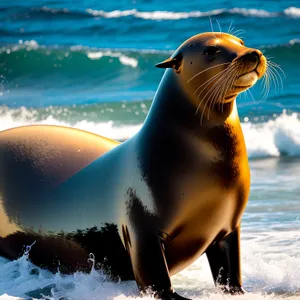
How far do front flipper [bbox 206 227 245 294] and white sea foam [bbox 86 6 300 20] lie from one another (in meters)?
24.9

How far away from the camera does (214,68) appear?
5.61m

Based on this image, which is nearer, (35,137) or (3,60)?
(35,137)

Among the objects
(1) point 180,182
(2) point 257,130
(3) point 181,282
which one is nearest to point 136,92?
(2) point 257,130

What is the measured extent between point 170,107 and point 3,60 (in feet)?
75.3

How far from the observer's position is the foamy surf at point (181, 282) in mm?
6195

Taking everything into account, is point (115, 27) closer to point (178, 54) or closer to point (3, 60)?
point (3, 60)

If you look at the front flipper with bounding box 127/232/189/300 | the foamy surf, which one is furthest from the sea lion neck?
the foamy surf

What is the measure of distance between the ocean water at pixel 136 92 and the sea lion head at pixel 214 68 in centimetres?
129

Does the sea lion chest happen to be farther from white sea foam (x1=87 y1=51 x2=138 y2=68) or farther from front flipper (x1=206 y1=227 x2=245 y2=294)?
white sea foam (x1=87 y1=51 x2=138 y2=68)

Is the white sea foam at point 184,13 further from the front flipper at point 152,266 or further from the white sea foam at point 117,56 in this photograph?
the front flipper at point 152,266

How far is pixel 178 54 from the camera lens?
5.80 meters

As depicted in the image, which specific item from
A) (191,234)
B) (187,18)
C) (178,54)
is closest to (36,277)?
(191,234)

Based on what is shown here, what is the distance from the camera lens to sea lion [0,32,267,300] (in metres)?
5.69

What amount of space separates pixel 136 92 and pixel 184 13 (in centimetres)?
862
